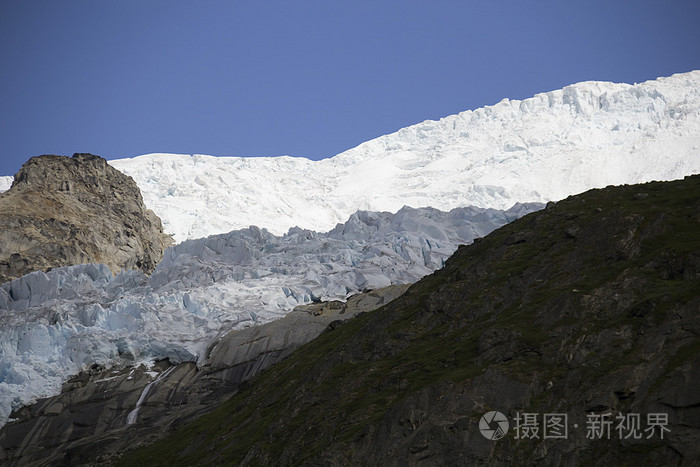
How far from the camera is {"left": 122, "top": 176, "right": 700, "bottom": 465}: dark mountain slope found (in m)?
31.0

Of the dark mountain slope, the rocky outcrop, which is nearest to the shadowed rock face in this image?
the rocky outcrop

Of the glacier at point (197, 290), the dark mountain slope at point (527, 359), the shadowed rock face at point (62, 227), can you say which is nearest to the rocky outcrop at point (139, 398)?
the glacier at point (197, 290)

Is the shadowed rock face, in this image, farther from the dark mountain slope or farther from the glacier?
the dark mountain slope

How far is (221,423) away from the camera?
63094 mm

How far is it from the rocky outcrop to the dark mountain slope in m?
21.3

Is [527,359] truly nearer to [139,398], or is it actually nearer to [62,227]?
[139,398]

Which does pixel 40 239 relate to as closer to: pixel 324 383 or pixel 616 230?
pixel 324 383

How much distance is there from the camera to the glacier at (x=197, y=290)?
96875 millimetres

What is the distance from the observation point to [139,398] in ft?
293

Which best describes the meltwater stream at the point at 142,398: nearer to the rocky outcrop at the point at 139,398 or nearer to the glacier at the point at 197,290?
the rocky outcrop at the point at 139,398

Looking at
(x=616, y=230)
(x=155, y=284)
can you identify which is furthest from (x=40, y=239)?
(x=616, y=230)

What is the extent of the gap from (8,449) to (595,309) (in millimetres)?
70415

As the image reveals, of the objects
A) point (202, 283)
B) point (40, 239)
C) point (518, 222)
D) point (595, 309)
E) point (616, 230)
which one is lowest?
point (595, 309)

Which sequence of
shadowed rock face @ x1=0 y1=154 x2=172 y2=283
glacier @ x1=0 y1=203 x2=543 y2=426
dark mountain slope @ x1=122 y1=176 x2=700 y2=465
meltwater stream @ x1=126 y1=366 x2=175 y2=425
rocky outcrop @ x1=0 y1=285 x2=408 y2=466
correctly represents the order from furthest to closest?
shadowed rock face @ x1=0 y1=154 x2=172 y2=283 < glacier @ x1=0 y1=203 x2=543 y2=426 < meltwater stream @ x1=126 y1=366 x2=175 y2=425 < rocky outcrop @ x1=0 y1=285 x2=408 y2=466 < dark mountain slope @ x1=122 y1=176 x2=700 y2=465
